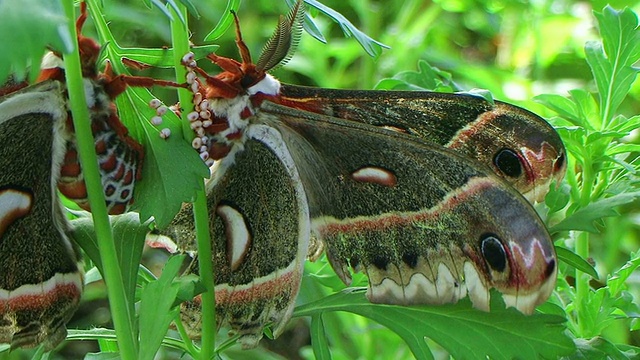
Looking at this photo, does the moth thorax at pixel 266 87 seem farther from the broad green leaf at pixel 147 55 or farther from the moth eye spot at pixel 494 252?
the moth eye spot at pixel 494 252

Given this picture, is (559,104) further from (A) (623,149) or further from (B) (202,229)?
(B) (202,229)

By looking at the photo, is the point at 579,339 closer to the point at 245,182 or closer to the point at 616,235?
the point at 245,182

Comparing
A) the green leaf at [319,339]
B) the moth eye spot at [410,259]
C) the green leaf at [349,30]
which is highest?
the green leaf at [349,30]

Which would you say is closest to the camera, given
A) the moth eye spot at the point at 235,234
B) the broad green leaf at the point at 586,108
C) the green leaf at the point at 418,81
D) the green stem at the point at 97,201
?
the green stem at the point at 97,201

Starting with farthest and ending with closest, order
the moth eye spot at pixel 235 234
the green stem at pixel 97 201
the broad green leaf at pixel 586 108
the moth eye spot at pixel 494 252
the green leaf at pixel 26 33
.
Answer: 1. the broad green leaf at pixel 586 108
2. the moth eye spot at pixel 235 234
3. the moth eye spot at pixel 494 252
4. the green stem at pixel 97 201
5. the green leaf at pixel 26 33

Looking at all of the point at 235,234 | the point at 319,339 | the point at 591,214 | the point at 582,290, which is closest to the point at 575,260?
the point at 591,214

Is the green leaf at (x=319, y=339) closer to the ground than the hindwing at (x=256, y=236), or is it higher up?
closer to the ground

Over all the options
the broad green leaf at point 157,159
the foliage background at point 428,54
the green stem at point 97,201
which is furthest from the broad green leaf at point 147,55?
the foliage background at point 428,54
